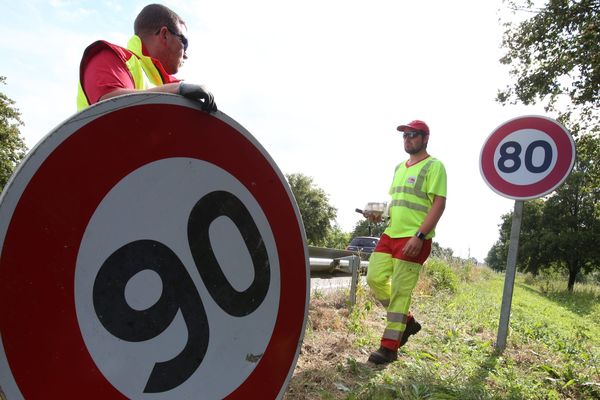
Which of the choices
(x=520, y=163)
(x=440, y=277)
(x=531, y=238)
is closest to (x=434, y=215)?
(x=520, y=163)

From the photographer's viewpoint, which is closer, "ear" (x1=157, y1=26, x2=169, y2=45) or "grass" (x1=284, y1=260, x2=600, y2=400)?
"ear" (x1=157, y1=26, x2=169, y2=45)

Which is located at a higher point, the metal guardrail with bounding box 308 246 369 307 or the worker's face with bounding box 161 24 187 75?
the worker's face with bounding box 161 24 187 75

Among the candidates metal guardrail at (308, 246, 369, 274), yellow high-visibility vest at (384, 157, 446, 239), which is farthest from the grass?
yellow high-visibility vest at (384, 157, 446, 239)

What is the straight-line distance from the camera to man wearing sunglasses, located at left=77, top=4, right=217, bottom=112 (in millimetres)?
1383

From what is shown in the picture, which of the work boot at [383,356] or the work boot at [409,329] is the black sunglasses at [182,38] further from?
the work boot at [409,329]

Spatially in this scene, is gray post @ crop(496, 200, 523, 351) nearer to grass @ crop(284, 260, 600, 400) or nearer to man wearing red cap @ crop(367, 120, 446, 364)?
grass @ crop(284, 260, 600, 400)

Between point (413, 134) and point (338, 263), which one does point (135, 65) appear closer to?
point (413, 134)

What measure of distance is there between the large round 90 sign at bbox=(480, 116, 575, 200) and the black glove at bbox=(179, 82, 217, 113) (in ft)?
13.0

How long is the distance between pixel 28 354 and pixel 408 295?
3147mm

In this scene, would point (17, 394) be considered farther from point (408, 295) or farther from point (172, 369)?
point (408, 295)

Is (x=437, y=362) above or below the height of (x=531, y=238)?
below

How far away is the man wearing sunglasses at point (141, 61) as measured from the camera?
1.38 meters

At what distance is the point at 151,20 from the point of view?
1808mm

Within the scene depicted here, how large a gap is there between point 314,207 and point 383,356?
56.0 metres
